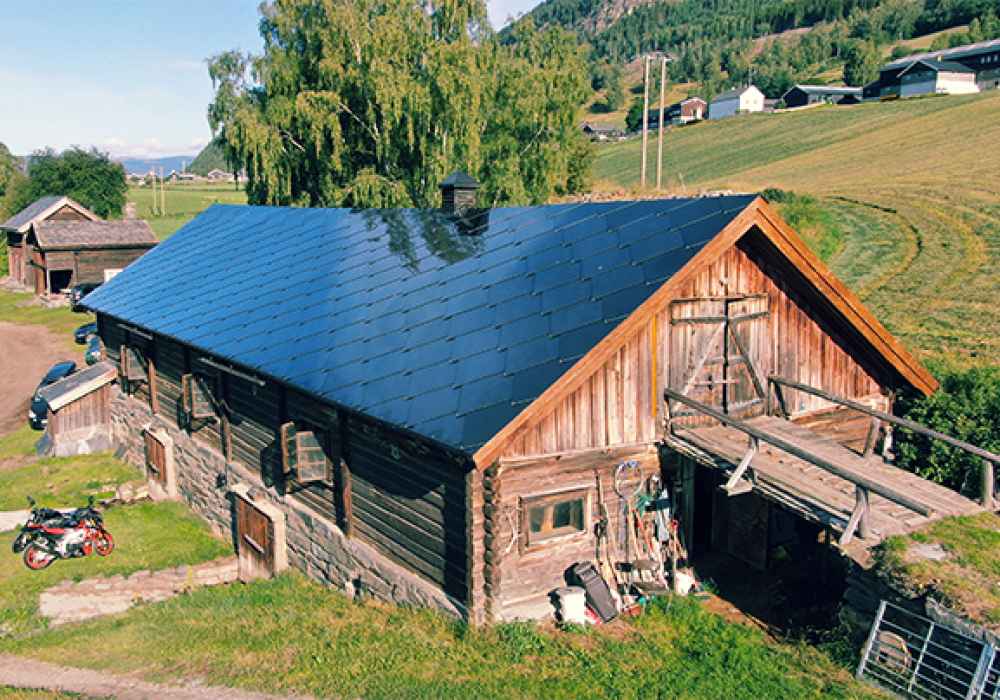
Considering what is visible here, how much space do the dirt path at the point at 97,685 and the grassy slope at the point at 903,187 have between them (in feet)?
50.1

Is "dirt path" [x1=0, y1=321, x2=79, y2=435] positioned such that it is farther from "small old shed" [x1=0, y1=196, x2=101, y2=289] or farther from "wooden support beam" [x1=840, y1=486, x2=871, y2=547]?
"wooden support beam" [x1=840, y1=486, x2=871, y2=547]

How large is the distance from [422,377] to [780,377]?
619 centimetres

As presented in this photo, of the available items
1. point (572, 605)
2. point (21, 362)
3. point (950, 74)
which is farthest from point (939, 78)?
point (572, 605)

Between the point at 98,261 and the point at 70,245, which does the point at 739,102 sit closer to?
the point at 98,261

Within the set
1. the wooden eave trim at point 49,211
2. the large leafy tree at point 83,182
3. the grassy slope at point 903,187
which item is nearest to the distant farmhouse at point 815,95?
the grassy slope at point 903,187

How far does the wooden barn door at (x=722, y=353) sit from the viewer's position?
11.8m

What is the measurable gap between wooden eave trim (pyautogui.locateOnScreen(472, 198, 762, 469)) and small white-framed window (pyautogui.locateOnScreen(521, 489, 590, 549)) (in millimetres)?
1323

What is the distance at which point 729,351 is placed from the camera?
1227cm

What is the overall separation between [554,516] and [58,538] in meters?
11.2

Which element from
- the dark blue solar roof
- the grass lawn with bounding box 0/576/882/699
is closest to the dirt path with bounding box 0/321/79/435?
the dark blue solar roof

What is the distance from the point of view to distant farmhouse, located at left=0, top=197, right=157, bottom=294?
4534 centimetres

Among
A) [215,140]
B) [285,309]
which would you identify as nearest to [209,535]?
[285,309]

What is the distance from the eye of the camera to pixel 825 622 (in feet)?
36.2

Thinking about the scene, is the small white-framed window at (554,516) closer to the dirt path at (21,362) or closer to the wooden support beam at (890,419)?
the wooden support beam at (890,419)
